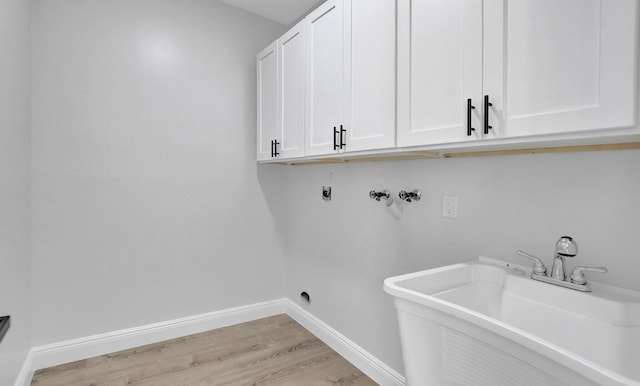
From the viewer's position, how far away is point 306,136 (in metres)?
2.14

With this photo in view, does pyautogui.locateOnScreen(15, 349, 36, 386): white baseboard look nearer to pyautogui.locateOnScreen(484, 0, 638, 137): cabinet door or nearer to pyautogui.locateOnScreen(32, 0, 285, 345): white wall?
pyautogui.locateOnScreen(32, 0, 285, 345): white wall

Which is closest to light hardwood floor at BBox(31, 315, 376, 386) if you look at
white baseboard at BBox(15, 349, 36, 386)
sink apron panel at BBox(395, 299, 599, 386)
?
white baseboard at BBox(15, 349, 36, 386)

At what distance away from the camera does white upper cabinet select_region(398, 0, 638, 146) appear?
33.7 inches

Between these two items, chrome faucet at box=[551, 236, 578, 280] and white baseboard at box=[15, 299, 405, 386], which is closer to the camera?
chrome faucet at box=[551, 236, 578, 280]

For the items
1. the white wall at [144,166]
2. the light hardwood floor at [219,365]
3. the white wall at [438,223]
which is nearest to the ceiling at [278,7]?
the white wall at [144,166]

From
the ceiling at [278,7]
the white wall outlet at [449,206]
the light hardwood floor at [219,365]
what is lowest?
the light hardwood floor at [219,365]

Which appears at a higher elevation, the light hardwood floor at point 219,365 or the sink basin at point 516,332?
the sink basin at point 516,332

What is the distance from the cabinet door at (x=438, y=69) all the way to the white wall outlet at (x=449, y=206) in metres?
0.42

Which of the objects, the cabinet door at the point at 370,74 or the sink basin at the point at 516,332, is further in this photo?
the cabinet door at the point at 370,74

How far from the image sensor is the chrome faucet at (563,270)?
1.09m

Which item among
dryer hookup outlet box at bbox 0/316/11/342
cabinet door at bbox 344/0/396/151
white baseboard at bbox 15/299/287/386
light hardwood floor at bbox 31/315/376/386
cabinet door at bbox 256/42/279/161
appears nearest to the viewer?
dryer hookup outlet box at bbox 0/316/11/342

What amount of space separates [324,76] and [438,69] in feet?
2.69

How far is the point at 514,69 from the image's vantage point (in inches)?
41.4

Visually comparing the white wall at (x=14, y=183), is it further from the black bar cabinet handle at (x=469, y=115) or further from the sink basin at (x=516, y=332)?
the black bar cabinet handle at (x=469, y=115)
